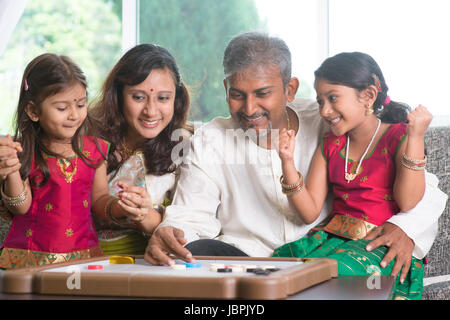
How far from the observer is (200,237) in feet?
5.36

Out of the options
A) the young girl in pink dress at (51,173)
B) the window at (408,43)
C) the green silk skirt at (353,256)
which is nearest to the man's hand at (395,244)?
the green silk skirt at (353,256)

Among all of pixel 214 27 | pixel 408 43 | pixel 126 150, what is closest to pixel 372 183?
pixel 126 150

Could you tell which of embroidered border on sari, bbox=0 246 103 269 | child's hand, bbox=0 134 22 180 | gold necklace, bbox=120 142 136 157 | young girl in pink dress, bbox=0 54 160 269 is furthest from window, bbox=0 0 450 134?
child's hand, bbox=0 134 22 180

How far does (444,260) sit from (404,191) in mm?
412

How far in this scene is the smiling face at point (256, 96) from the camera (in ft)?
5.32

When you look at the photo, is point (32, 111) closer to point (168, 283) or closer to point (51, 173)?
point (51, 173)

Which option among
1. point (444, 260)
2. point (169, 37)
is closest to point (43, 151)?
point (444, 260)

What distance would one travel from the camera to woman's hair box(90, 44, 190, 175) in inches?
68.8

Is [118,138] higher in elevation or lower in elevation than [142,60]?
lower

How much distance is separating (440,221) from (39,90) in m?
1.24

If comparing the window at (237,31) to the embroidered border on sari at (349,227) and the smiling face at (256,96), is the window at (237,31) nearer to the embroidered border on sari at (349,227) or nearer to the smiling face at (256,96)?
the smiling face at (256,96)

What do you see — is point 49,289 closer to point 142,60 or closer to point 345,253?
point 345,253

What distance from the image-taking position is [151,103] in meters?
1.71

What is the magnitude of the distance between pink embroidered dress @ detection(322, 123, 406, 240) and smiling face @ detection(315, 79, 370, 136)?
0.31ft
